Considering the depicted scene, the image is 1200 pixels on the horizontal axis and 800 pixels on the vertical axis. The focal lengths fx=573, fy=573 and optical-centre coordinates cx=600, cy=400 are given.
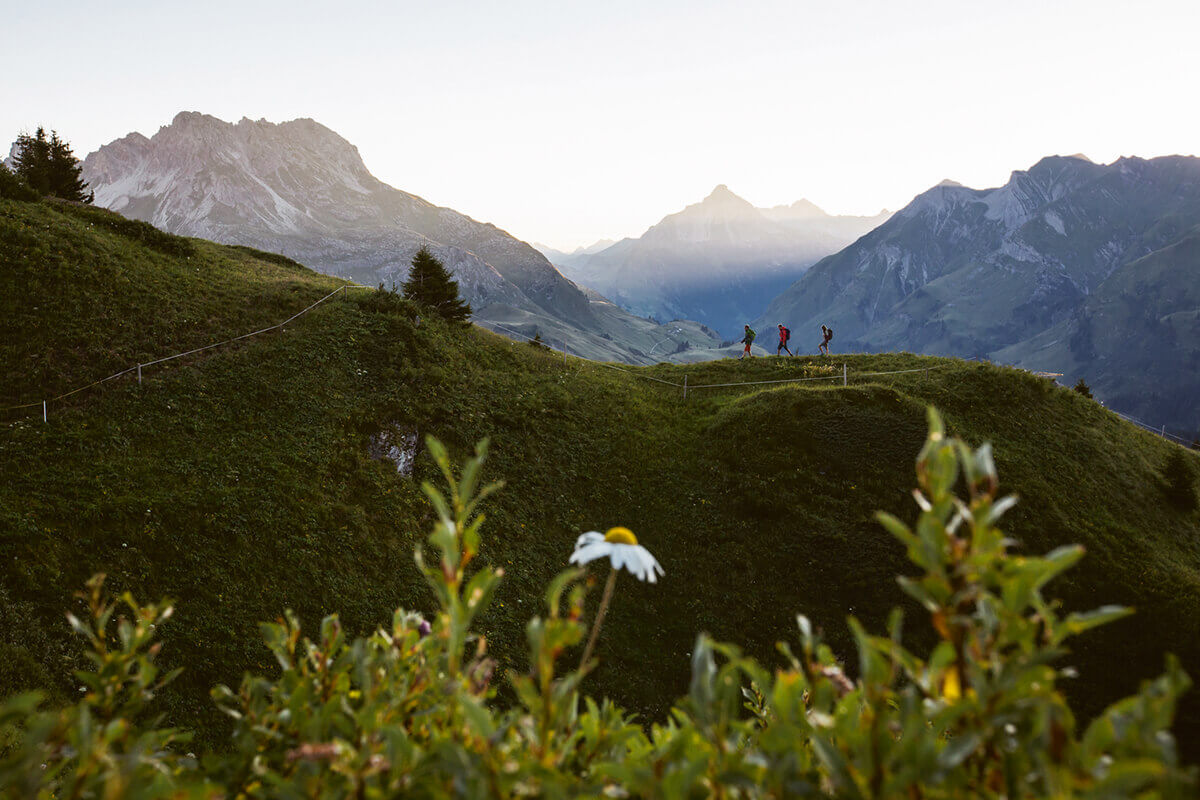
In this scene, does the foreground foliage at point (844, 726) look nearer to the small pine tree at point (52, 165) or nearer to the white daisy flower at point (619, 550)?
the white daisy flower at point (619, 550)

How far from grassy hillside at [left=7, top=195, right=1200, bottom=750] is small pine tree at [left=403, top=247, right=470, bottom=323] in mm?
1948

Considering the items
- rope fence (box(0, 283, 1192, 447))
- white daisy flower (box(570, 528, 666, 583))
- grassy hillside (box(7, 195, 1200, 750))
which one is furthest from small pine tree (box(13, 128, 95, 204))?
white daisy flower (box(570, 528, 666, 583))

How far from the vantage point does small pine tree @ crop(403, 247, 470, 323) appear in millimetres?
29953

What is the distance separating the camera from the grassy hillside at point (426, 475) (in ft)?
43.3

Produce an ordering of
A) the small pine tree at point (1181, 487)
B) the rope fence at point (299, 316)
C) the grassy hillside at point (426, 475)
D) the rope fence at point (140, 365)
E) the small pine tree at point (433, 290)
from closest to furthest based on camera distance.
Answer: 1. the grassy hillside at point (426, 475)
2. the rope fence at point (140, 365)
3. the rope fence at point (299, 316)
4. the small pine tree at point (1181, 487)
5. the small pine tree at point (433, 290)

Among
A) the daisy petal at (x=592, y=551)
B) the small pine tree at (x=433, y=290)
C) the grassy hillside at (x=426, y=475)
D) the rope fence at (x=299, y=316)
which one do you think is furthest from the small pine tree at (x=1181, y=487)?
the small pine tree at (x=433, y=290)

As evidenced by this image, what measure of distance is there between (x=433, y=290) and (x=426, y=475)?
1375 centimetres

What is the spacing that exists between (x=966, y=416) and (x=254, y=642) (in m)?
27.9

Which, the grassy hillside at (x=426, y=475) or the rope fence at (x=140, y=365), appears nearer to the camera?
the grassy hillside at (x=426, y=475)

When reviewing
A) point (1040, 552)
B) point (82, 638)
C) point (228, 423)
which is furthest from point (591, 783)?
point (1040, 552)

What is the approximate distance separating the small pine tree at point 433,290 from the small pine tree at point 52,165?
19.1 m

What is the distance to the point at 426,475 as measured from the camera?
1959cm

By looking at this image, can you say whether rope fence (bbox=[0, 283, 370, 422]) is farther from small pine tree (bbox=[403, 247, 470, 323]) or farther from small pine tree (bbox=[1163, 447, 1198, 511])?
small pine tree (bbox=[1163, 447, 1198, 511])

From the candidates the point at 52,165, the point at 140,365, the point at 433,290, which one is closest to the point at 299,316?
the point at 433,290
